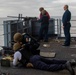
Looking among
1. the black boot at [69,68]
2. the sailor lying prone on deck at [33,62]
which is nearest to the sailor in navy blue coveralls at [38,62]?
the sailor lying prone on deck at [33,62]

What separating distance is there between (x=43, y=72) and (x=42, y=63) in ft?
0.92

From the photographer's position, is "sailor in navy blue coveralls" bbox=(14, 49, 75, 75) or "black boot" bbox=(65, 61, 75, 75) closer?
"black boot" bbox=(65, 61, 75, 75)

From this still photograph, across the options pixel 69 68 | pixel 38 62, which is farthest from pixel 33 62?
pixel 69 68

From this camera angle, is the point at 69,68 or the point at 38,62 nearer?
the point at 69,68

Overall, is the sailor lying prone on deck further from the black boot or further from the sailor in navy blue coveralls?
the black boot

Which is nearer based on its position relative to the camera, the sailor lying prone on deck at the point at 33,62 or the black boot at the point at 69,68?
the black boot at the point at 69,68

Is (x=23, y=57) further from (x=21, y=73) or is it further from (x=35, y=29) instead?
(x=35, y=29)

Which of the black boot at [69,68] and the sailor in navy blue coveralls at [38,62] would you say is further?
the sailor in navy blue coveralls at [38,62]

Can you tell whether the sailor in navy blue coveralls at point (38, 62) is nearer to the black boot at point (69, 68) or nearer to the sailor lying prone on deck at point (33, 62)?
the sailor lying prone on deck at point (33, 62)

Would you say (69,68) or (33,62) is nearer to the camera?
(69,68)

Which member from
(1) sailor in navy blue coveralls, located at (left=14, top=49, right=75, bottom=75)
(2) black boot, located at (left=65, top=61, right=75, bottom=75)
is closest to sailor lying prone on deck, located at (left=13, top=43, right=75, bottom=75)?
(1) sailor in navy blue coveralls, located at (left=14, top=49, right=75, bottom=75)

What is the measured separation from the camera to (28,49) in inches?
328

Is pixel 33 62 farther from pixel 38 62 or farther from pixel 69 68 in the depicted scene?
pixel 69 68

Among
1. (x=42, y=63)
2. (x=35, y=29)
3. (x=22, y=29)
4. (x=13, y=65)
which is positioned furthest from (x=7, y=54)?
(x=35, y=29)
